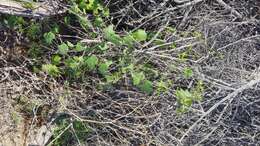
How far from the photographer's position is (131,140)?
2.99 m

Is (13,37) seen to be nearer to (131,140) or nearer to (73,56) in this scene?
(73,56)

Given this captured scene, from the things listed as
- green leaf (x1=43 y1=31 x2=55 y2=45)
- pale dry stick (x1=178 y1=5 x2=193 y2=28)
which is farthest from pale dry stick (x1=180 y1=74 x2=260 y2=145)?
green leaf (x1=43 y1=31 x2=55 y2=45)

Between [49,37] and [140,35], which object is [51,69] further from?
[140,35]

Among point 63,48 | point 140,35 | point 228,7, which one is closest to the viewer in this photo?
point 140,35

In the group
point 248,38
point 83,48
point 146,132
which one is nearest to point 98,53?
point 83,48

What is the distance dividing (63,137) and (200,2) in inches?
42.1

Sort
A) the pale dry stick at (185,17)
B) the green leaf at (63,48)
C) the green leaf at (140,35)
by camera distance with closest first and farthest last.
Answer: the green leaf at (140,35) → the green leaf at (63,48) → the pale dry stick at (185,17)

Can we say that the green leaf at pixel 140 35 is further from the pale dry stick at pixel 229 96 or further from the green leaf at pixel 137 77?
the pale dry stick at pixel 229 96

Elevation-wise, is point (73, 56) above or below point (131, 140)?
above

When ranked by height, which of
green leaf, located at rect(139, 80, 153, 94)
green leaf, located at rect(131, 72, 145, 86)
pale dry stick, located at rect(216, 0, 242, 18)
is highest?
pale dry stick, located at rect(216, 0, 242, 18)

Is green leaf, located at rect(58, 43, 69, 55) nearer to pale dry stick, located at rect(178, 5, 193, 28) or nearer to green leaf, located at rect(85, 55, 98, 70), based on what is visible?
green leaf, located at rect(85, 55, 98, 70)

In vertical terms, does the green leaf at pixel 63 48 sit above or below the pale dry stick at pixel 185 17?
below

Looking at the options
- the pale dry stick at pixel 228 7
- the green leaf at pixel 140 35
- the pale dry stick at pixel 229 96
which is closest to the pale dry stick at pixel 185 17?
the pale dry stick at pixel 228 7

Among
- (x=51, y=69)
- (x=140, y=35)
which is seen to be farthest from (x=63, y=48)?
(x=140, y=35)
